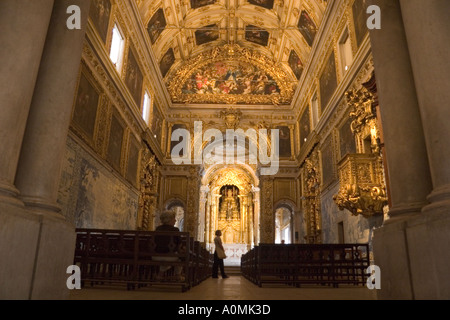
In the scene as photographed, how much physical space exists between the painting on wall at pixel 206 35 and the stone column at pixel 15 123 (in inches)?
629

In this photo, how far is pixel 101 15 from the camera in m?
10.6

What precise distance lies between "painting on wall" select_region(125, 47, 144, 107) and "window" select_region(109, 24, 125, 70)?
0.59 metres

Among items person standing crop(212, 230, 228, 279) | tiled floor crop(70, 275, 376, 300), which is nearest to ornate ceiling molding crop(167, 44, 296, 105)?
person standing crop(212, 230, 228, 279)

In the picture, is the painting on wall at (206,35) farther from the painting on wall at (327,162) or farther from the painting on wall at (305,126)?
the painting on wall at (327,162)

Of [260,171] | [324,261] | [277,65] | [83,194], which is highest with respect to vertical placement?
[277,65]

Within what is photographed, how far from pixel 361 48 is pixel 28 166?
9.16 metres

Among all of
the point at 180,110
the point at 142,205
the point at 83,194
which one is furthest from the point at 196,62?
the point at 83,194

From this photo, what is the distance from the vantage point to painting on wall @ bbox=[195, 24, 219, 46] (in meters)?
19.0

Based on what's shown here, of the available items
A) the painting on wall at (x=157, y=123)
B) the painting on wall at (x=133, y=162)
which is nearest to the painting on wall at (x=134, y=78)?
the painting on wall at (x=133, y=162)

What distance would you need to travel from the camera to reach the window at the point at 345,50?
11920 millimetres

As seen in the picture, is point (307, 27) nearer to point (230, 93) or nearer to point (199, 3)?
point (199, 3)

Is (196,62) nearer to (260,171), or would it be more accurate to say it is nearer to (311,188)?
(260,171)

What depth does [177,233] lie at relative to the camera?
586 cm

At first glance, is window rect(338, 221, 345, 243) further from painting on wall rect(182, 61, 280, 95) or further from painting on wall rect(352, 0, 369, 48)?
painting on wall rect(182, 61, 280, 95)
